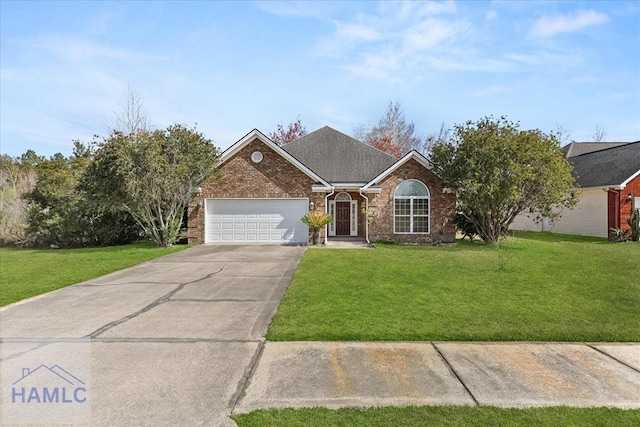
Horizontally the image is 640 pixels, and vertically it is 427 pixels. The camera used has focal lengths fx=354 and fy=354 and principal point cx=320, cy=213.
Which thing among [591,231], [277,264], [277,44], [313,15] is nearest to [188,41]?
[277,44]

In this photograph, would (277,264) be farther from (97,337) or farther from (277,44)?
(277,44)

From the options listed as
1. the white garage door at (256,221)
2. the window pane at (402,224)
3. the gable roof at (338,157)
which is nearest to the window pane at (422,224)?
the window pane at (402,224)

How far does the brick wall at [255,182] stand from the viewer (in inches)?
680

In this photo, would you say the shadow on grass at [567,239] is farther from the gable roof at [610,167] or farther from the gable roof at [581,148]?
the gable roof at [581,148]

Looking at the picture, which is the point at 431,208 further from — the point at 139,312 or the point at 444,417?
the point at 444,417

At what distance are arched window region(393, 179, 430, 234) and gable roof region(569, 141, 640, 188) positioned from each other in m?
9.78

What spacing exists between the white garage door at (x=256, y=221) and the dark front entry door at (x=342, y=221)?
332 centimetres

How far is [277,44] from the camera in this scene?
12.4 meters

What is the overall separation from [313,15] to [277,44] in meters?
2.03

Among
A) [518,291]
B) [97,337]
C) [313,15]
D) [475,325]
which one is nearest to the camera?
[97,337]

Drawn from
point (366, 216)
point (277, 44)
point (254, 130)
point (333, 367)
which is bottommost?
point (333, 367)

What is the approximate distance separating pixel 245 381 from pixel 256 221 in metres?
13.8

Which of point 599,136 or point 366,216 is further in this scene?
point 599,136

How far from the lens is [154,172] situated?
15.1 metres
